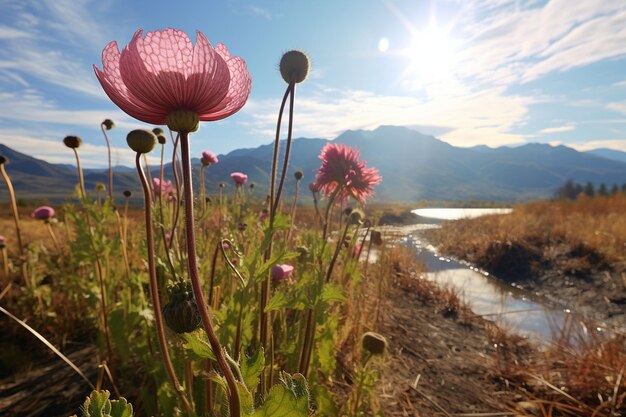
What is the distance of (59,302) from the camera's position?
262cm

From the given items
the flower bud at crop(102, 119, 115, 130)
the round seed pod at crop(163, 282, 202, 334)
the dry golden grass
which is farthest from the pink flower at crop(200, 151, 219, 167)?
the dry golden grass

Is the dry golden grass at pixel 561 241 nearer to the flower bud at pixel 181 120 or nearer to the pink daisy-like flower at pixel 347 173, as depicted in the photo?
the pink daisy-like flower at pixel 347 173

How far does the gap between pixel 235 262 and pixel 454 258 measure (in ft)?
27.9

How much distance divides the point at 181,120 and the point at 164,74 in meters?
0.09

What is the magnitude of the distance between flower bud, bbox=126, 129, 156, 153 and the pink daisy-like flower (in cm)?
112

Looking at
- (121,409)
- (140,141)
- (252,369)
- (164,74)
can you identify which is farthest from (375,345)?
(164,74)

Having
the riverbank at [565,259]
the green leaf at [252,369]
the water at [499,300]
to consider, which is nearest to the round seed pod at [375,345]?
the green leaf at [252,369]

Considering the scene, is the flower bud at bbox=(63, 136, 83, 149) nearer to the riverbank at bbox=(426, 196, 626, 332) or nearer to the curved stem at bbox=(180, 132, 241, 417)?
the curved stem at bbox=(180, 132, 241, 417)

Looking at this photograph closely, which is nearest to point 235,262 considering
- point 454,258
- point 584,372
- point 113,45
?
point 113,45

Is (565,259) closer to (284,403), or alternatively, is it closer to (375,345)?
(375,345)

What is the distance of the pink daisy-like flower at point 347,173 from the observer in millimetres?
1914

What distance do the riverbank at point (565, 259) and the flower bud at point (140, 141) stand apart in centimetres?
582

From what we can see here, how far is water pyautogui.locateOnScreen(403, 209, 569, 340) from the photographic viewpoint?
442cm

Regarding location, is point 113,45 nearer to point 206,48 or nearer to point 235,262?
point 206,48
